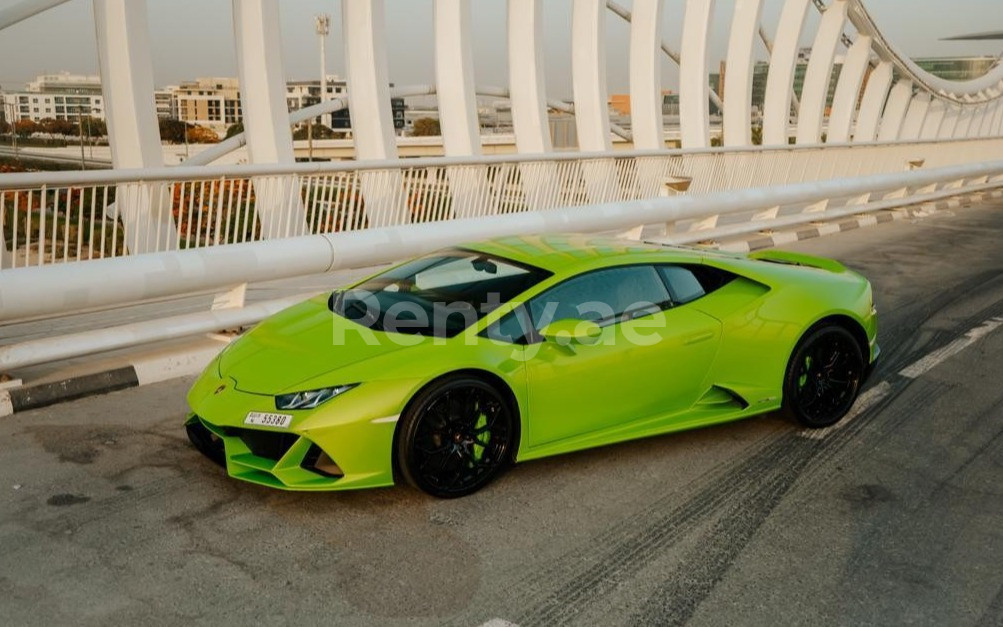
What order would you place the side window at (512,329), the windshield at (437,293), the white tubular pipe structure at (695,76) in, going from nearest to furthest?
the side window at (512,329) → the windshield at (437,293) → the white tubular pipe structure at (695,76)

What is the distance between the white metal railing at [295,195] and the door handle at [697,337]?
4.28 m

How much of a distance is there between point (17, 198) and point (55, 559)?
374 cm

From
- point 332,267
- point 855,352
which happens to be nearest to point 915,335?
point 855,352

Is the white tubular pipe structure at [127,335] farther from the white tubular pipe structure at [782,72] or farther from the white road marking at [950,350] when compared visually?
the white tubular pipe structure at [782,72]

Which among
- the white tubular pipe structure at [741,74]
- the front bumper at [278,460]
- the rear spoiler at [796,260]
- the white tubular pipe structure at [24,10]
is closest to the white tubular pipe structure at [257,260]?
the front bumper at [278,460]

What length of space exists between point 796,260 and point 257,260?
3891mm

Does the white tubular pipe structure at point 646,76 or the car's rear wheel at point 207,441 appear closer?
the car's rear wheel at point 207,441

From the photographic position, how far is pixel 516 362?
5.06 metres

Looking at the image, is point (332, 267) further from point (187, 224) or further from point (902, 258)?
point (902, 258)

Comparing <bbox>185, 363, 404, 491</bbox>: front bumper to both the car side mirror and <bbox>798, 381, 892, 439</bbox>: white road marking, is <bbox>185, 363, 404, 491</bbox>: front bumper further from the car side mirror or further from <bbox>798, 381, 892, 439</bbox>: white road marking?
<bbox>798, 381, 892, 439</bbox>: white road marking

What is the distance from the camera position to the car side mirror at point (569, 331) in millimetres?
5062

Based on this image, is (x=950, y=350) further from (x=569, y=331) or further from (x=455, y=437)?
(x=455, y=437)

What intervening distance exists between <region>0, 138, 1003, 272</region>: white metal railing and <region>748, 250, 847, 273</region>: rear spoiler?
391cm

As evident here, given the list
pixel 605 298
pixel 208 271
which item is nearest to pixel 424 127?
pixel 208 271
